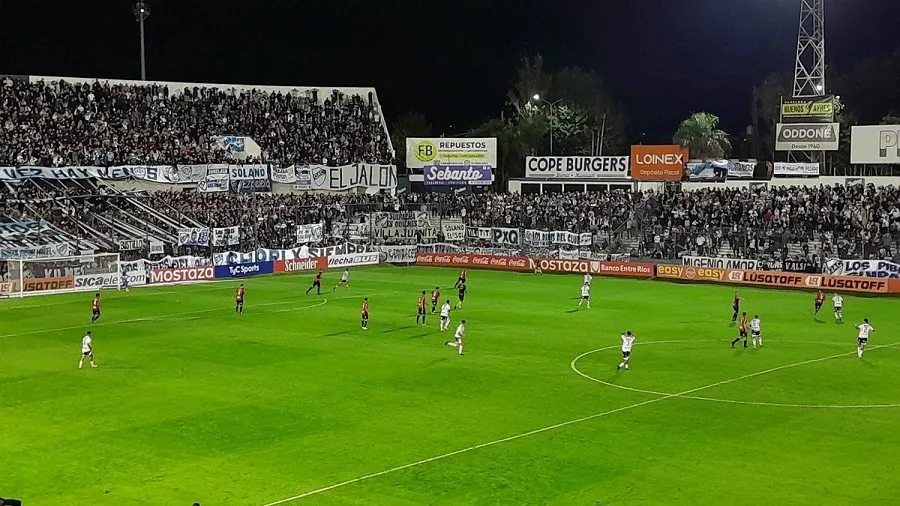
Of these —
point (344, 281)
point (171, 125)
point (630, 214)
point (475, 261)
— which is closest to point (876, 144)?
point (630, 214)

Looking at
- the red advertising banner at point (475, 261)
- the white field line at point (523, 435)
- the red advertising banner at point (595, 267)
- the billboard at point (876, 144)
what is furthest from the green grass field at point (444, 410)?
the billboard at point (876, 144)

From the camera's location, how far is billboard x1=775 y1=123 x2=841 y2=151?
6384 centimetres

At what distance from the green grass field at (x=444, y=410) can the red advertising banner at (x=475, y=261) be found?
2005cm

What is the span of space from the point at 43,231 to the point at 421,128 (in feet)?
248

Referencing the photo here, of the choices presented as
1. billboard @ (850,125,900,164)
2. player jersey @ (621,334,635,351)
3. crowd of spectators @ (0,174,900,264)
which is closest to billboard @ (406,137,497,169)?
crowd of spectators @ (0,174,900,264)

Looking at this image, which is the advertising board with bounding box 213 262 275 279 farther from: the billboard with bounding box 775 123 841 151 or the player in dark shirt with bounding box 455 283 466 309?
the billboard with bounding box 775 123 841 151

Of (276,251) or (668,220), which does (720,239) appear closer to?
(668,220)

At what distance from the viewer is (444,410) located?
24.8 m

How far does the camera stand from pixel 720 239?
58094mm

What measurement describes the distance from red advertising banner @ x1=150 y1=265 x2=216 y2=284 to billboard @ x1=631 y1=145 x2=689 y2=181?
29.1 meters

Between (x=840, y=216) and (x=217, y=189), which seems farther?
(x=217, y=189)

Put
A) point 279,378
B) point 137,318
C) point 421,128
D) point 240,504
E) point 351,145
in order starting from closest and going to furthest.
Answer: point 240,504
point 279,378
point 137,318
point 351,145
point 421,128

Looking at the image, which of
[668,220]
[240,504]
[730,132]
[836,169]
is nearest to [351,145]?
[668,220]

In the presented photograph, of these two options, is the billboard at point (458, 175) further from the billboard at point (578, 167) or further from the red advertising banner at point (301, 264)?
the red advertising banner at point (301, 264)
